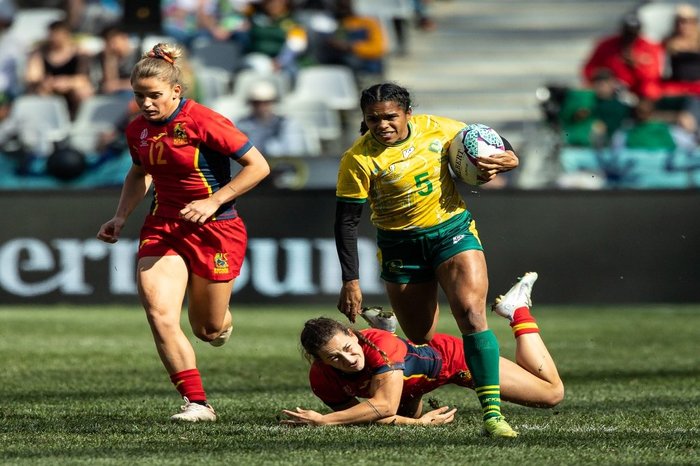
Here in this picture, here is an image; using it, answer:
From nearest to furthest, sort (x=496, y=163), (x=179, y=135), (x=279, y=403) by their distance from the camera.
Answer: (x=496, y=163)
(x=179, y=135)
(x=279, y=403)

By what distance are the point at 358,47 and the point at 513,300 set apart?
11.5 metres

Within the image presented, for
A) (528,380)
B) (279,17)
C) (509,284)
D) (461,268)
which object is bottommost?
(509,284)

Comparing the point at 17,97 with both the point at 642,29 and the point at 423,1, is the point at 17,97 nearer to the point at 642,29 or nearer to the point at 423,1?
the point at 423,1

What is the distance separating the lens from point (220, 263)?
753 cm

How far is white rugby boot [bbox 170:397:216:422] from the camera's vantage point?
7.21m

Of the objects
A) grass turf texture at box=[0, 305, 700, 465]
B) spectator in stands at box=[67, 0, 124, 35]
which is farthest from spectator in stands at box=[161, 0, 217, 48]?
Result: grass turf texture at box=[0, 305, 700, 465]

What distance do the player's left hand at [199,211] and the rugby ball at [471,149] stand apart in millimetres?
1281

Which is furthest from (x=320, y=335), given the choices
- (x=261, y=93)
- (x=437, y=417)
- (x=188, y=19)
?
(x=188, y=19)

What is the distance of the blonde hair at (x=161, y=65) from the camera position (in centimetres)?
721

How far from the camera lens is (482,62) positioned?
19859 millimetres

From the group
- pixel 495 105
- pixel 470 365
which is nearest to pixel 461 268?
pixel 470 365

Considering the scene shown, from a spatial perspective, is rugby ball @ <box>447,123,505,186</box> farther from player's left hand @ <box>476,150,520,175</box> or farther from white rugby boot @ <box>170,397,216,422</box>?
white rugby boot @ <box>170,397,216,422</box>

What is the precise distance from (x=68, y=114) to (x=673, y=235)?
27.4 feet

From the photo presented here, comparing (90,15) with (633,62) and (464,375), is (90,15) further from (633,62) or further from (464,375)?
(464,375)
